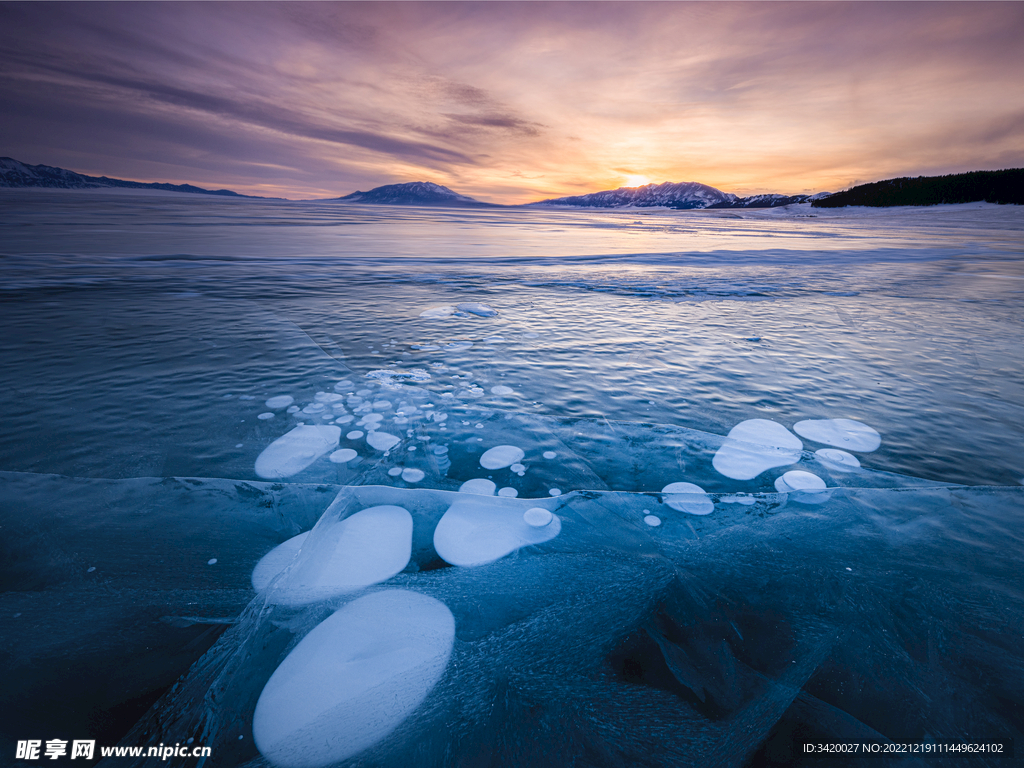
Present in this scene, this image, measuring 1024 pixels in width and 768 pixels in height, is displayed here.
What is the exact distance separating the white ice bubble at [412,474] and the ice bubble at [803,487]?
6.53 ft

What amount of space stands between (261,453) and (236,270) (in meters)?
7.46

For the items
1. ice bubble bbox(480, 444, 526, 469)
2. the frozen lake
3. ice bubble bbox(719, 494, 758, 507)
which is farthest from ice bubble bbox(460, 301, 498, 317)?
ice bubble bbox(719, 494, 758, 507)

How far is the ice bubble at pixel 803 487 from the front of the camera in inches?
88.7

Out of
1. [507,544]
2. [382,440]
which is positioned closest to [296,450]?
[382,440]

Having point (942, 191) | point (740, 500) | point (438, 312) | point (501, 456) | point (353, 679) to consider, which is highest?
point (942, 191)

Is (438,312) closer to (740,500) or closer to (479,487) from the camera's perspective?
(479,487)

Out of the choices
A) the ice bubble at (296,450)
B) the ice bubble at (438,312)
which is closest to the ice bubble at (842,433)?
the ice bubble at (296,450)

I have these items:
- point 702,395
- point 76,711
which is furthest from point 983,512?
point 76,711

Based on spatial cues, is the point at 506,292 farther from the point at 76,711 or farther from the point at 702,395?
the point at 76,711

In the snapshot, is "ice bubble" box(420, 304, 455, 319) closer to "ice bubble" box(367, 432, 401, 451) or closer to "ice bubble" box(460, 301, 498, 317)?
"ice bubble" box(460, 301, 498, 317)

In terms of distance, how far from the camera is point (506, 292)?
7.29 m

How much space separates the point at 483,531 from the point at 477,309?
433 cm

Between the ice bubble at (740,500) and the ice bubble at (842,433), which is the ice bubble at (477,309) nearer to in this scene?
the ice bubble at (842,433)

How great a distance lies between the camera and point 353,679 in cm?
141
